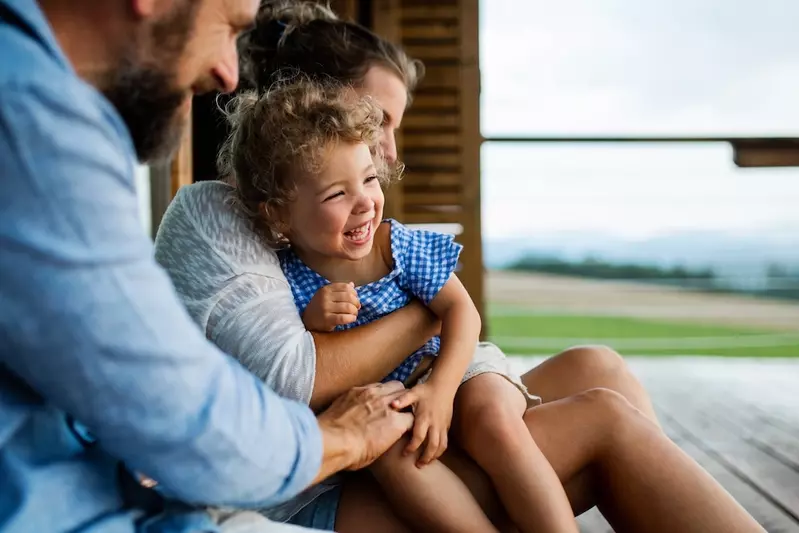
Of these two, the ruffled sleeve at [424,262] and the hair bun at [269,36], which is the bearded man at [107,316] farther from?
the hair bun at [269,36]

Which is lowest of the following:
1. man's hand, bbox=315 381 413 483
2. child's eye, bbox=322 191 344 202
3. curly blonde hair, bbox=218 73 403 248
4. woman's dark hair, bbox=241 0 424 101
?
man's hand, bbox=315 381 413 483

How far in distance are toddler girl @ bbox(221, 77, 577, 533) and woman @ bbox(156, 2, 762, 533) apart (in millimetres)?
43

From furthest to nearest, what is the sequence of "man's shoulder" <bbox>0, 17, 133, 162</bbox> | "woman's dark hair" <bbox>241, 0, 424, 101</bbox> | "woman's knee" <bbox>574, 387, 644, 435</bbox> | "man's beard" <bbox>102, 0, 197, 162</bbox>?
1. "woman's dark hair" <bbox>241, 0, 424, 101</bbox>
2. "woman's knee" <bbox>574, 387, 644, 435</bbox>
3. "man's beard" <bbox>102, 0, 197, 162</bbox>
4. "man's shoulder" <bbox>0, 17, 133, 162</bbox>

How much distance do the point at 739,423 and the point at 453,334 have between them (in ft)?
6.47

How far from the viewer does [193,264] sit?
48.7 inches

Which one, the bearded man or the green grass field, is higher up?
the bearded man

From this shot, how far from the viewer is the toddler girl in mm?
1159

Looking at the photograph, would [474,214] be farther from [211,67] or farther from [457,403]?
[211,67]

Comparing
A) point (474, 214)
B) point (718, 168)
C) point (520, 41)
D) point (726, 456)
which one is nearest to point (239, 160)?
point (726, 456)

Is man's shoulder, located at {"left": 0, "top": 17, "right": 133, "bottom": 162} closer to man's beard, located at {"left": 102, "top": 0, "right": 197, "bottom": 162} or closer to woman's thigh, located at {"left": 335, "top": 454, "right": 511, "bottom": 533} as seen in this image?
man's beard, located at {"left": 102, "top": 0, "right": 197, "bottom": 162}

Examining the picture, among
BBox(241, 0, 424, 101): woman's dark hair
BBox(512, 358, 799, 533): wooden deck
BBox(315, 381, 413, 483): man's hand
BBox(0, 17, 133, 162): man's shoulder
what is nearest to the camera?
BBox(0, 17, 133, 162): man's shoulder

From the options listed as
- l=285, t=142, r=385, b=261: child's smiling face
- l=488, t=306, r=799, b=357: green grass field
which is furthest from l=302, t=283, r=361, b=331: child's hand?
l=488, t=306, r=799, b=357: green grass field

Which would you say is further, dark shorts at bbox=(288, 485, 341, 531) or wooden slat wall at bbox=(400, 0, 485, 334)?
wooden slat wall at bbox=(400, 0, 485, 334)

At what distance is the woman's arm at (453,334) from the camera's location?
1.23 meters
